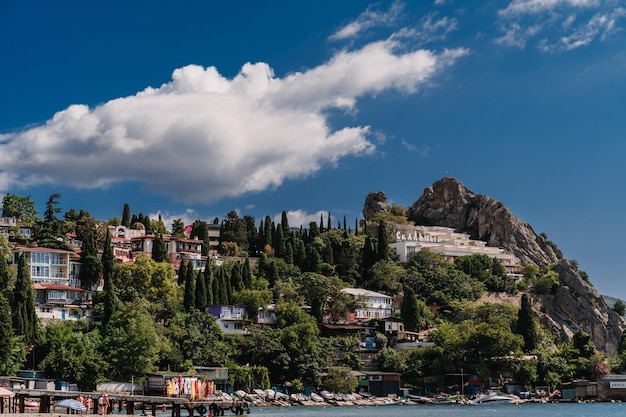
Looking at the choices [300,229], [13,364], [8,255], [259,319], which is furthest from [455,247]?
[13,364]

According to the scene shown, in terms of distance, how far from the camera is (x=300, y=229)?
133625 mm

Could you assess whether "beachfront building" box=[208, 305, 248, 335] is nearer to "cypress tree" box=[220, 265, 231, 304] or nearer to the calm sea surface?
"cypress tree" box=[220, 265, 231, 304]

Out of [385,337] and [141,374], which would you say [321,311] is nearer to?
[385,337]

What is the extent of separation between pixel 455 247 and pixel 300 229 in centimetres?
2465

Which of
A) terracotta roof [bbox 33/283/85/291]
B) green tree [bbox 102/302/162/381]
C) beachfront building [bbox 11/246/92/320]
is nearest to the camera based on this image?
green tree [bbox 102/302/162/381]

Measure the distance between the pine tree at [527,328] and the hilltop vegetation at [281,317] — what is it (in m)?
0.12

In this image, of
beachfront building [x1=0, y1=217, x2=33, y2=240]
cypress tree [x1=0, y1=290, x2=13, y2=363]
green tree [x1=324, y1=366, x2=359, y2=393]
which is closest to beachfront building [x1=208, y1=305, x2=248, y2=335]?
green tree [x1=324, y1=366, x2=359, y2=393]

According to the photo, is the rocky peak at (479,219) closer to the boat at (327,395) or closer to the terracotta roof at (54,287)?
the boat at (327,395)

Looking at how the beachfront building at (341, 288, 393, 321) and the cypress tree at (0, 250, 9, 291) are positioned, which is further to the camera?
the beachfront building at (341, 288, 393, 321)

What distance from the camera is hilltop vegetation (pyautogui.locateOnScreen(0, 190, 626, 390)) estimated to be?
7112 cm

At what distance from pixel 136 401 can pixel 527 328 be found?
54501mm

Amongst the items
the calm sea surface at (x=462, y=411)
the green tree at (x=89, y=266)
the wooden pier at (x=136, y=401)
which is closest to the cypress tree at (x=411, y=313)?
the calm sea surface at (x=462, y=411)

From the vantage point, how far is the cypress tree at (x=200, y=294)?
87.2 metres

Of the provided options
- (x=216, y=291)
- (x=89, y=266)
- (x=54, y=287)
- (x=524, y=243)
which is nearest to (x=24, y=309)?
(x=54, y=287)
